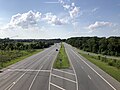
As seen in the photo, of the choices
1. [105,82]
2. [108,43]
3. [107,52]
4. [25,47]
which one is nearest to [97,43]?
[108,43]

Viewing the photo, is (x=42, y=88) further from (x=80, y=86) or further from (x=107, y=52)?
(x=107, y=52)

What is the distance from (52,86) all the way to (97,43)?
321 feet

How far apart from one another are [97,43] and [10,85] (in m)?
98.3

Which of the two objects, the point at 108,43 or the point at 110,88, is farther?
the point at 108,43

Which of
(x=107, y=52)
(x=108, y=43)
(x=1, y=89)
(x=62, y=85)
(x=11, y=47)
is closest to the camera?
(x=1, y=89)

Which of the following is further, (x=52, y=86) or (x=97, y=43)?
(x=97, y=43)

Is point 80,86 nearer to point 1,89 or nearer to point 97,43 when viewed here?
point 1,89

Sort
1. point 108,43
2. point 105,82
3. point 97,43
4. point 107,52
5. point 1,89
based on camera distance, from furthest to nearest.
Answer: point 97,43
point 108,43
point 107,52
point 105,82
point 1,89

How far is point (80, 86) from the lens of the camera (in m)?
29.8

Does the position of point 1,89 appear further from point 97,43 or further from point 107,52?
point 97,43

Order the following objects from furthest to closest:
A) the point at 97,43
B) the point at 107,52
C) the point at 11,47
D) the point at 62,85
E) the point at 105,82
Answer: the point at 11,47
the point at 97,43
the point at 107,52
the point at 105,82
the point at 62,85


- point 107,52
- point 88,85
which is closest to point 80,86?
point 88,85

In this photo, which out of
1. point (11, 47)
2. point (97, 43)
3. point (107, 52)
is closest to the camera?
Answer: point (107, 52)

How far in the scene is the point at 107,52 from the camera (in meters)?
106
